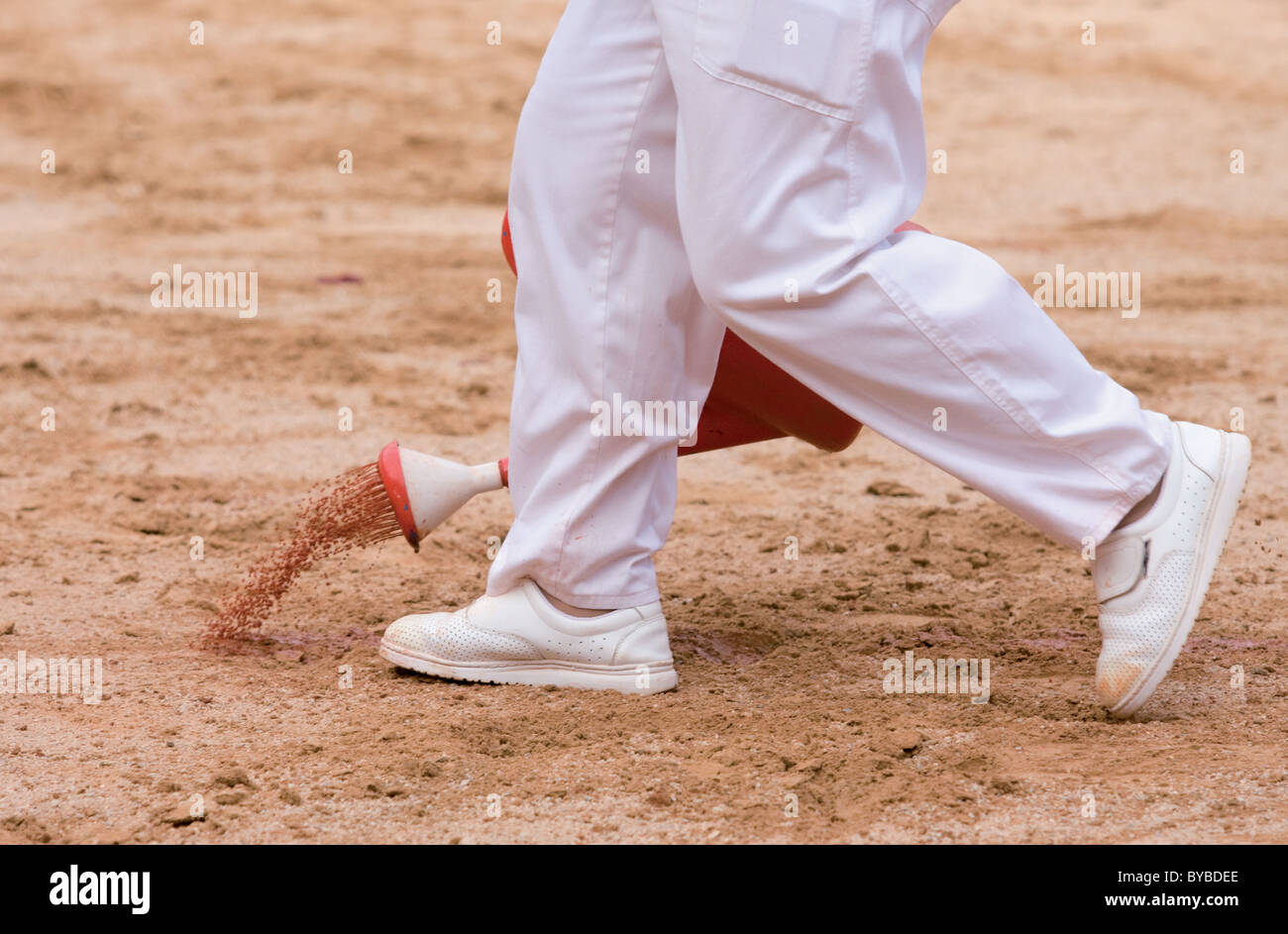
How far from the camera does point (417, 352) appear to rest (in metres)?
3.96

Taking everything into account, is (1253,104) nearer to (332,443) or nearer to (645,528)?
(332,443)

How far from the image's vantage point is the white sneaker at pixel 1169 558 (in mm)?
1744

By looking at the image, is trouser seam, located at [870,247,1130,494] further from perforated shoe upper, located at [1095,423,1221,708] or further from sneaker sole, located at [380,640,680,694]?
sneaker sole, located at [380,640,680,694]

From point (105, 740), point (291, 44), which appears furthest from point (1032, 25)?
point (105, 740)

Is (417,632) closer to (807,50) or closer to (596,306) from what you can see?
(596,306)

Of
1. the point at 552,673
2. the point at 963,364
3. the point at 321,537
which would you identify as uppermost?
the point at 963,364

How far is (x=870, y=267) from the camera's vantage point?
1.64m

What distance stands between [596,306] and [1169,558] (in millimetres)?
748

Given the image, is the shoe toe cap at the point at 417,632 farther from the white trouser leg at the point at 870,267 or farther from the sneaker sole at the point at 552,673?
the white trouser leg at the point at 870,267

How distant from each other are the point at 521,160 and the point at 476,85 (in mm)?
5438

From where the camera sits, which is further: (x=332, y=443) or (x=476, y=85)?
(x=476, y=85)

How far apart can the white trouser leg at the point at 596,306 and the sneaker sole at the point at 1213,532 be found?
2.09 ft

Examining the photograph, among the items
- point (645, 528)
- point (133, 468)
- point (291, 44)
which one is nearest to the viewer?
point (645, 528)

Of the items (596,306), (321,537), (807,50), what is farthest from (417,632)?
(807,50)
